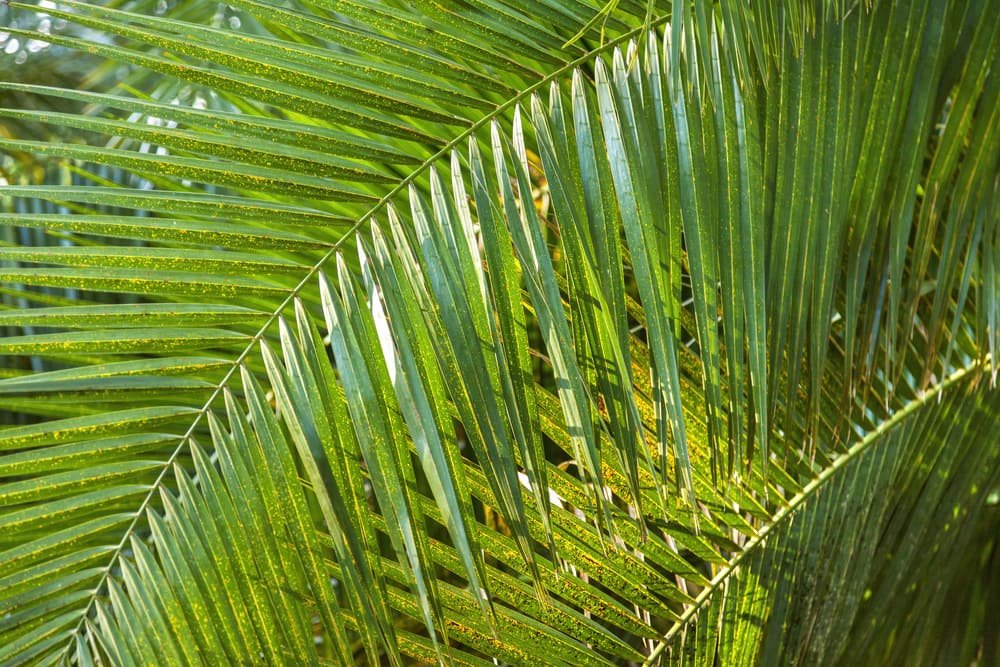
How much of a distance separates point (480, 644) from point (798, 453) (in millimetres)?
410

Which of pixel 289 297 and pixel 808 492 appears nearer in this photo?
pixel 289 297

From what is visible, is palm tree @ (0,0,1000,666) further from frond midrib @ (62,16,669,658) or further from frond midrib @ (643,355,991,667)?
frond midrib @ (643,355,991,667)

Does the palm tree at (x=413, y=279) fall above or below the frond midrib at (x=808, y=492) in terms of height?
above

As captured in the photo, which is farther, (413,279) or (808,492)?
(808,492)

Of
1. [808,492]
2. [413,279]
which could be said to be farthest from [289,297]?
[808,492]

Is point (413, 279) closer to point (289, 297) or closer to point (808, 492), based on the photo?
point (289, 297)

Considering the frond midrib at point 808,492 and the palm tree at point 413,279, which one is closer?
the palm tree at point 413,279

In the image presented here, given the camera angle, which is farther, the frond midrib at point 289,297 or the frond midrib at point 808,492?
the frond midrib at point 808,492

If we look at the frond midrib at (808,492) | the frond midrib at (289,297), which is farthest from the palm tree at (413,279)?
the frond midrib at (808,492)

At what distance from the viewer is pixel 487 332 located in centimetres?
54

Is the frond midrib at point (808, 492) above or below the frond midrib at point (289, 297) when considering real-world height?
below

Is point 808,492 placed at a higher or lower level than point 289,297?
lower

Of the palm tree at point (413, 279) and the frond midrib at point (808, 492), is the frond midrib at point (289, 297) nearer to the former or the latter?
the palm tree at point (413, 279)

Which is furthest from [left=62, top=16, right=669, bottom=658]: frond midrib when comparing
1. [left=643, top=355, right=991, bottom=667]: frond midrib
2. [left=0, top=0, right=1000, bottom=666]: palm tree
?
[left=643, top=355, right=991, bottom=667]: frond midrib
